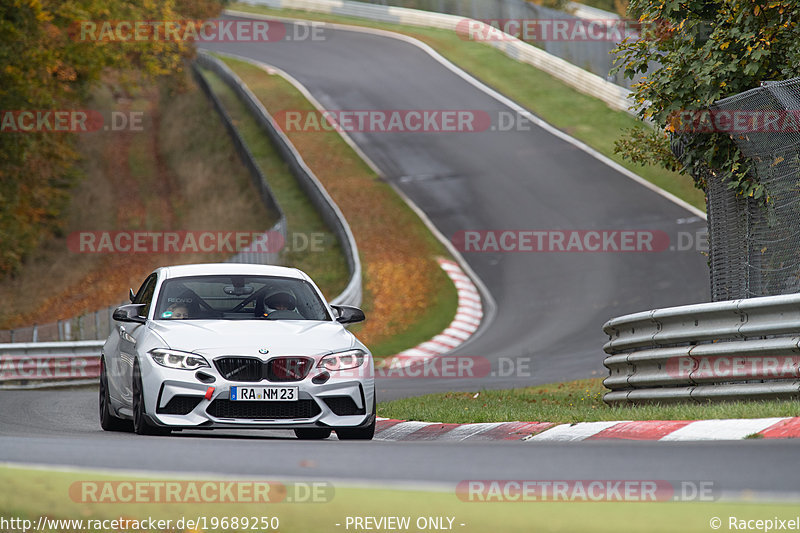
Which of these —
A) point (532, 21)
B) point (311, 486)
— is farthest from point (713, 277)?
point (532, 21)

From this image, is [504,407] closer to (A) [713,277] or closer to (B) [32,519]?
(A) [713,277]

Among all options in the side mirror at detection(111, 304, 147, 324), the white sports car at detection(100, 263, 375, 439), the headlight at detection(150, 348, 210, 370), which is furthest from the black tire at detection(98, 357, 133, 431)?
the headlight at detection(150, 348, 210, 370)

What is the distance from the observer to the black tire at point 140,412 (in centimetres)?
954

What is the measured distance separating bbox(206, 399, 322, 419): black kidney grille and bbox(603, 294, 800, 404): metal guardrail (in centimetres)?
356

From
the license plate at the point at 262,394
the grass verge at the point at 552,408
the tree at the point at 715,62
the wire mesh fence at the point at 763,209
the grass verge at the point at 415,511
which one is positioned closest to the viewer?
the grass verge at the point at 415,511

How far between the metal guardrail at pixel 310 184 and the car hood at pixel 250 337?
43.2 ft

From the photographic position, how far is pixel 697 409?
9469mm

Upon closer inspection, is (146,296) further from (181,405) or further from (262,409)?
(262,409)

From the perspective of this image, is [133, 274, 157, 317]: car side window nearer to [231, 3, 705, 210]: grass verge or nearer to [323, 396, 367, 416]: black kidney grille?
[323, 396, 367, 416]: black kidney grille

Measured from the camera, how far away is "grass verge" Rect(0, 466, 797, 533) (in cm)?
457

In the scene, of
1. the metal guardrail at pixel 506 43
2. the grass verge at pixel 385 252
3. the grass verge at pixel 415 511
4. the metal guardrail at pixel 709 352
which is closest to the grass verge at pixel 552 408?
the metal guardrail at pixel 709 352

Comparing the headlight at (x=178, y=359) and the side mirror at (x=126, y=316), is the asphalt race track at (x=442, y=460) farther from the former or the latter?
the side mirror at (x=126, y=316)

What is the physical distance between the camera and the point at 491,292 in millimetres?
26875

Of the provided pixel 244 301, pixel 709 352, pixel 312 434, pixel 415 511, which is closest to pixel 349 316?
pixel 244 301
